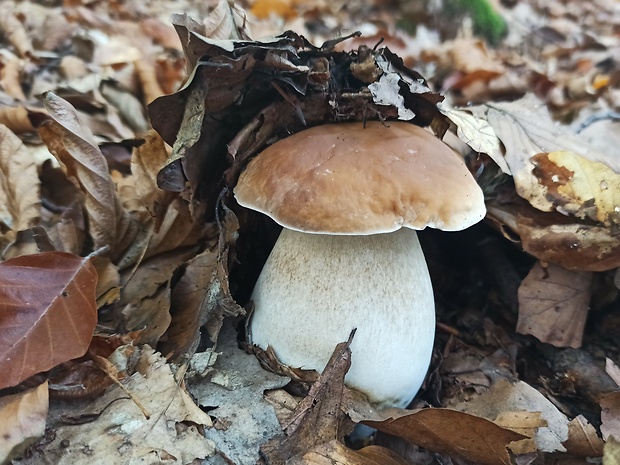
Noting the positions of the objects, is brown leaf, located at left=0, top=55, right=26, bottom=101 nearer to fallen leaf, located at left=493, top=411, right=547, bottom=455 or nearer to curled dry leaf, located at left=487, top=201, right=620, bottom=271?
curled dry leaf, located at left=487, top=201, right=620, bottom=271

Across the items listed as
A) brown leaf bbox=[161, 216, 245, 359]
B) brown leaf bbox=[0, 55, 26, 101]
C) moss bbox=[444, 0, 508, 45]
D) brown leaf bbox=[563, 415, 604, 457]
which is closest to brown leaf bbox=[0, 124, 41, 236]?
brown leaf bbox=[161, 216, 245, 359]

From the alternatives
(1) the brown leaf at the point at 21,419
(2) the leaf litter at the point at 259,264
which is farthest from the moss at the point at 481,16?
(1) the brown leaf at the point at 21,419

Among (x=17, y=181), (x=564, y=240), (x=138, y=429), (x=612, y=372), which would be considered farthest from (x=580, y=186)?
(x=17, y=181)

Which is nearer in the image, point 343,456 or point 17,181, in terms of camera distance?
point 343,456

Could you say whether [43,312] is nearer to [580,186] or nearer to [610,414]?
[610,414]

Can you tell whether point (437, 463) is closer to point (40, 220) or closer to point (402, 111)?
point (402, 111)

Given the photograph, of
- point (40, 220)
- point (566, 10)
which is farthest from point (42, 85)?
point (566, 10)

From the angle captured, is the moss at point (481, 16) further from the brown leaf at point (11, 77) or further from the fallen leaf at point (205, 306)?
the fallen leaf at point (205, 306)
